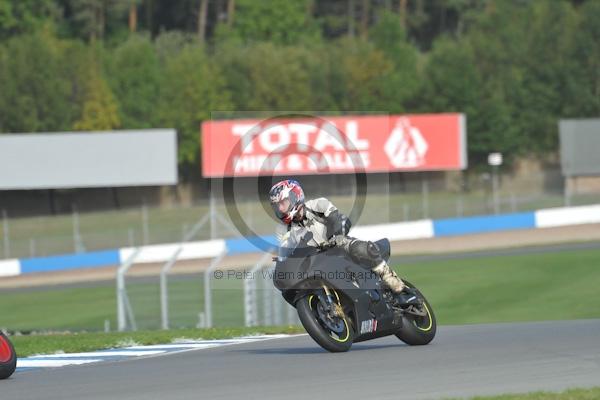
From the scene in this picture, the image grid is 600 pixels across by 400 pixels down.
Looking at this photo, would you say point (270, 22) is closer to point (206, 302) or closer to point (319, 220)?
point (206, 302)

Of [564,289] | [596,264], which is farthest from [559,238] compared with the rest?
[564,289]

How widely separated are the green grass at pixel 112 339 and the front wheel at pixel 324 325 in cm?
405

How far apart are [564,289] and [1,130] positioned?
138ft

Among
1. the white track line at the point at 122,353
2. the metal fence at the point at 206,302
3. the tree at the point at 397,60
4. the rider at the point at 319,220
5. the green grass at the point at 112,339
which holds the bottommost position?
the metal fence at the point at 206,302

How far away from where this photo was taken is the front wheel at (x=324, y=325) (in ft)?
37.0

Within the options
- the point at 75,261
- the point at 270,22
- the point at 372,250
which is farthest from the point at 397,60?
the point at 372,250

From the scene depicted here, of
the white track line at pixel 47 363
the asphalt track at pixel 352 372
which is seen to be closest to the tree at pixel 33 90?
the white track line at pixel 47 363

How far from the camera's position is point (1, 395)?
9.65 metres

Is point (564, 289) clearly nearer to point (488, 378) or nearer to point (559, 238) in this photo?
point (559, 238)

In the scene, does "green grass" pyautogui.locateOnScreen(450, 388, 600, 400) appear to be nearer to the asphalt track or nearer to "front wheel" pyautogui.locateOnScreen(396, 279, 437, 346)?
the asphalt track

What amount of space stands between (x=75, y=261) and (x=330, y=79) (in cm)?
3082

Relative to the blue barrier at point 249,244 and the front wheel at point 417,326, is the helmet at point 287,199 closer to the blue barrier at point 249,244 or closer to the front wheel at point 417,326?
the front wheel at point 417,326

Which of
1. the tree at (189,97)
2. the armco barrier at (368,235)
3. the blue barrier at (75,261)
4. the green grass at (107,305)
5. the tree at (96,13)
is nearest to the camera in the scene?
the green grass at (107,305)

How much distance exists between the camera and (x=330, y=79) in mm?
71875
